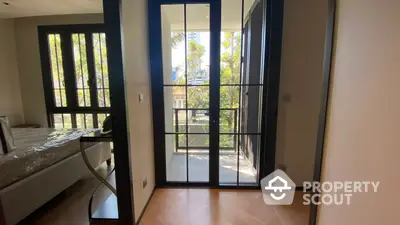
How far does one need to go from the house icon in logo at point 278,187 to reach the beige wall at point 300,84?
0.11m

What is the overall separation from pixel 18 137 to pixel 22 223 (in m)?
1.32

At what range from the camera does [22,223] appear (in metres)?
2.29

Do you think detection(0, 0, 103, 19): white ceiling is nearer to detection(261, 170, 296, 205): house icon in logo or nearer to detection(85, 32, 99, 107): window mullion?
detection(85, 32, 99, 107): window mullion

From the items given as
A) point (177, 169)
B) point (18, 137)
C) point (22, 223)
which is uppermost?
point (18, 137)

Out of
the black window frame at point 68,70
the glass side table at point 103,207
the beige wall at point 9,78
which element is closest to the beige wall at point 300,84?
the glass side table at point 103,207

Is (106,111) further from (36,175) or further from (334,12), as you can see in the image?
Answer: (334,12)

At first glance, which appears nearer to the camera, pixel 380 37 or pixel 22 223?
pixel 380 37

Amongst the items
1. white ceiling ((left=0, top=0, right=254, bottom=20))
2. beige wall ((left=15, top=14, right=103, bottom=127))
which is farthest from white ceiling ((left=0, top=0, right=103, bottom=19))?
beige wall ((left=15, top=14, right=103, bottom=127))

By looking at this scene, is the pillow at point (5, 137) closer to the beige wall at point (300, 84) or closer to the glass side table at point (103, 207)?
the glass side table at point (103, 207)

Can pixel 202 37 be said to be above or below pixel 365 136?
above

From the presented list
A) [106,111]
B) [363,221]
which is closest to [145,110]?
[363,221]

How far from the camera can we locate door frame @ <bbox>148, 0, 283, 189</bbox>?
2.62m

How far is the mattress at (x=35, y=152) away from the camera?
2.08m

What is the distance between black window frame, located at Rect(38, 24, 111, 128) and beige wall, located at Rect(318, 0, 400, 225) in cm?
409
